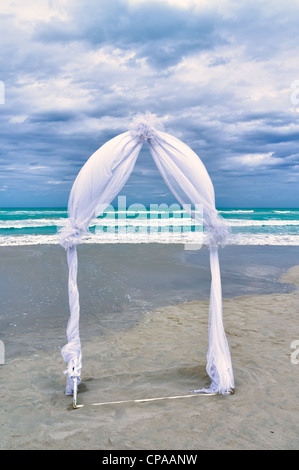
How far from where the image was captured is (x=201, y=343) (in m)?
5.86

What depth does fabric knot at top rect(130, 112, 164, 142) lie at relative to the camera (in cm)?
416

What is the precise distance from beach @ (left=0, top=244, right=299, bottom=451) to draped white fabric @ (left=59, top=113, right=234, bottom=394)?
1.56 ft

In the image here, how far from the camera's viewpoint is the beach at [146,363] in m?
3.39

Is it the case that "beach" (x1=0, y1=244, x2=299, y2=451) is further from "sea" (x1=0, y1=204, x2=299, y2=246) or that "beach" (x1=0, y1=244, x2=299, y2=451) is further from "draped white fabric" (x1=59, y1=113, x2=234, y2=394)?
"sea" (x1=0, y1=204, x2=299, y2=246)

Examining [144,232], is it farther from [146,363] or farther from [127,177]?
[127,177]

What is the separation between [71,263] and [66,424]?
1.73m

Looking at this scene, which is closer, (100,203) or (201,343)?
(100,203)

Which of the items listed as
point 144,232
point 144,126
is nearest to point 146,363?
point 144,126

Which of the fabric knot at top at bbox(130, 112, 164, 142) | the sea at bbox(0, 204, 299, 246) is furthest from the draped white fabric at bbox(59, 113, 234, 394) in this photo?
the sea at bbox(0, 204, 299, 246)

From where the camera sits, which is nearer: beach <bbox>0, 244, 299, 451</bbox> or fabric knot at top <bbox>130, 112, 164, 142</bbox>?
beach <bbox>0, 244, 299, 451</bbox>

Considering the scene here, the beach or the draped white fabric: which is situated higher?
the draped white fabric

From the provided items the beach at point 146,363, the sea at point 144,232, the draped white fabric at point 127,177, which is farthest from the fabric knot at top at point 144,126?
the beach at point 146,363
